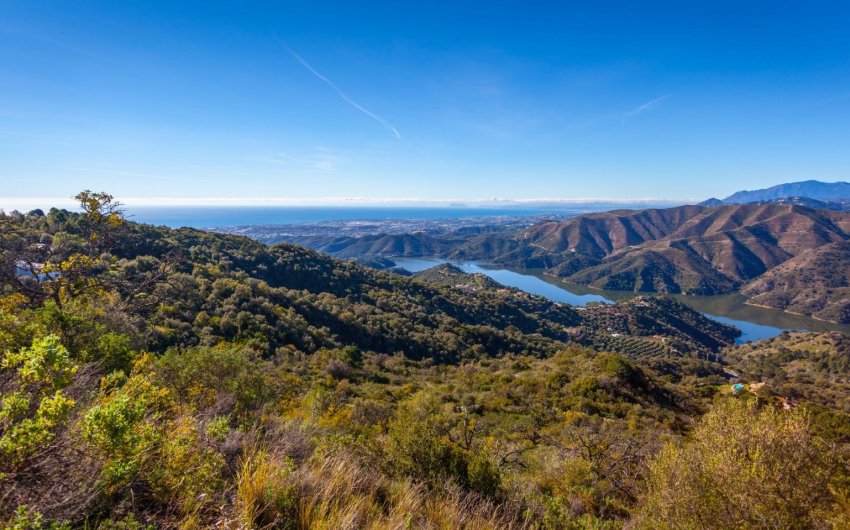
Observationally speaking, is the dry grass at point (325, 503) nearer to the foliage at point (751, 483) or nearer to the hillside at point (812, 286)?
the foliage at point (751, 483)

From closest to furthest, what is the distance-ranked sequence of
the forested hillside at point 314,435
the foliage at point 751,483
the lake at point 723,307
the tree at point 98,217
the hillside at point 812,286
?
1. the forested hillside at point 314,435
2. the foliage at point 751,483
3. the tree at point 98,217
4. the lake at point 723,307
5. the hillside at point 812,286

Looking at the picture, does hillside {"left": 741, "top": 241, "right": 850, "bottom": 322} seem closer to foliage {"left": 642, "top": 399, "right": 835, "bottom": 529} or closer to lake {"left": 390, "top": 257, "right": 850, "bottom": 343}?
lake {"left": 390, "top": 257, "right": 850, "bottom": 343}

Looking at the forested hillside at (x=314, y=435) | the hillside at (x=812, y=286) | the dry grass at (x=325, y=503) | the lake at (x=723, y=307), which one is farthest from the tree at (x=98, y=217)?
the hillside at (x=812, y=286)

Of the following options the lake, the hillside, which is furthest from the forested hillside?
the hillside

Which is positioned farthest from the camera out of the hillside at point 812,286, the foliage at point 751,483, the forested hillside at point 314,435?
the hillside at point 812,286

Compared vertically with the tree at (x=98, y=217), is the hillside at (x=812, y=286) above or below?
below

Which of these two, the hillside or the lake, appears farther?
the hillside

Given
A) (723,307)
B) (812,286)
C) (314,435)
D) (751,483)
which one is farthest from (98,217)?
(812,286)

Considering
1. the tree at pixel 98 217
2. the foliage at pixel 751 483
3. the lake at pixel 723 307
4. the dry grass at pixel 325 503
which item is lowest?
the lake at pixel 723 307
